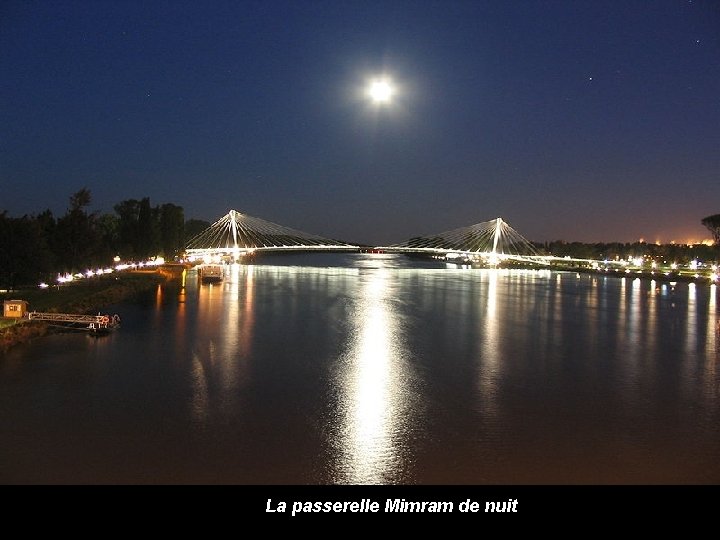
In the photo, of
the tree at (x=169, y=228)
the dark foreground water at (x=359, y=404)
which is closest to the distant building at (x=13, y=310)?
the dark foreground water at (x=359, y=404)

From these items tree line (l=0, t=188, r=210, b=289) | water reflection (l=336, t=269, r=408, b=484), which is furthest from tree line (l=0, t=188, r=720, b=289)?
water reflection (l=336, t=269, r=408, b=484)

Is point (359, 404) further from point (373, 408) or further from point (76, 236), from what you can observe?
point (76, 236)

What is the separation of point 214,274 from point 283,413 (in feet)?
66.0

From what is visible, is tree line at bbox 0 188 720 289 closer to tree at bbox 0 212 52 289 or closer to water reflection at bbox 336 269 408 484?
tree at bbox 0 212 52 289

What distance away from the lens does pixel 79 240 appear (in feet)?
64.6

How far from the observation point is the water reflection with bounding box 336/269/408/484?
4.64m

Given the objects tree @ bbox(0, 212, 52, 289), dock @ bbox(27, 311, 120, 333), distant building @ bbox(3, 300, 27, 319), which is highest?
tree @ bbox(0, 212, 52, 289)

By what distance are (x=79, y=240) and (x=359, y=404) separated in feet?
52.4

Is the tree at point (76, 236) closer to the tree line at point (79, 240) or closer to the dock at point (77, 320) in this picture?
the tree line at point (79, 240)

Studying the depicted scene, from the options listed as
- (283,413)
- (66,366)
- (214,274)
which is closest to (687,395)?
(283,413)

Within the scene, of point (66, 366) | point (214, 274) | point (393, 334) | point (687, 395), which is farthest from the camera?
point (214, 274)

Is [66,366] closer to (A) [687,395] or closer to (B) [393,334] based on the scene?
(B) [393,334]

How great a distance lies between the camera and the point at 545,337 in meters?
12.1

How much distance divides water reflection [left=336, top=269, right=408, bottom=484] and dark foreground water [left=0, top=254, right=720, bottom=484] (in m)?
0.02
